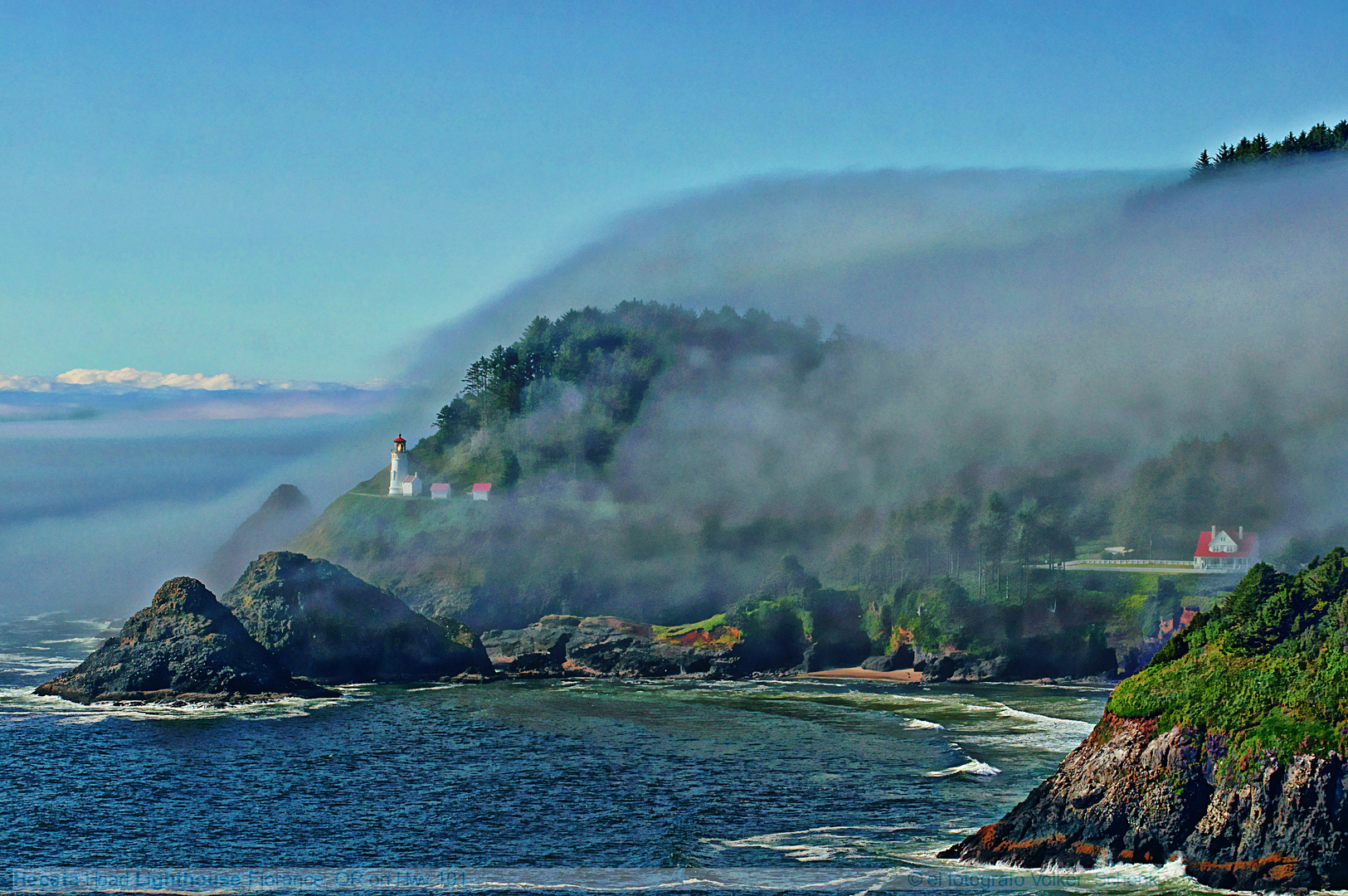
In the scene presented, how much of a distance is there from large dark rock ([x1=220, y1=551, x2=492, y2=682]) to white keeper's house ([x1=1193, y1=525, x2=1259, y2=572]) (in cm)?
8649

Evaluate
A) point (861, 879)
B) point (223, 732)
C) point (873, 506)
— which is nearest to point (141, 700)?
point (223, 732)

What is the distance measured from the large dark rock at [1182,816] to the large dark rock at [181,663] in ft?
248

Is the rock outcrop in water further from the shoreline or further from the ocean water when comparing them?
the shoreline

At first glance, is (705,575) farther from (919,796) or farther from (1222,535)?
(919,796)

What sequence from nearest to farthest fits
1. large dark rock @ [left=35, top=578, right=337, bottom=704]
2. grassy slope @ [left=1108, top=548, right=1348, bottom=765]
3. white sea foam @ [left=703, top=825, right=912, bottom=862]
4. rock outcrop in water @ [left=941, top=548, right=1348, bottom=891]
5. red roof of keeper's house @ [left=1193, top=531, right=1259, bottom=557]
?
rock outcrop in water @ [left=941, top=548, right=1348, bottom=891] < grassy slope @ [left=1108, top=548, right=1348, bottom=765] < white sea foam @ [left=703, top=825, right=912, bottom=862] < large dark rock @ [left=35, top=578, right=337, bottom=704] < red roof of keeper's house @ [left=1193, top=531, right=1259, bottom=557]

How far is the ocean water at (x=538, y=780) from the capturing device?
62.9 m

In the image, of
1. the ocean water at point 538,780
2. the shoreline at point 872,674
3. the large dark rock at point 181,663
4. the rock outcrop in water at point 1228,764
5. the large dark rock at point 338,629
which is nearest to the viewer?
the rock outcrop in water at point 1228,764

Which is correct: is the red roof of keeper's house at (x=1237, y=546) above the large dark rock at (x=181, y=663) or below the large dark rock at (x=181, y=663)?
above

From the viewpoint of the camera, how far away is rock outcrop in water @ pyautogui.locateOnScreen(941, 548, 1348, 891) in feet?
164

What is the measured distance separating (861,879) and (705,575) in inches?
4607

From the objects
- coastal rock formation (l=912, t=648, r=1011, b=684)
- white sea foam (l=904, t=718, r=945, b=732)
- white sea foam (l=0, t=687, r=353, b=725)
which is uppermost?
coastal rock formation (l=912, t=648, r=1011, b=684)

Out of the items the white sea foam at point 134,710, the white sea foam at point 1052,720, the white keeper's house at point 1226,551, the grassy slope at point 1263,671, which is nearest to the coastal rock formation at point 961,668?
the white sea foam at point 1052,720

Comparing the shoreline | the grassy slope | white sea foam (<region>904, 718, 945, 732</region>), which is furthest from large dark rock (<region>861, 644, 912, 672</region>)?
the grassy slope

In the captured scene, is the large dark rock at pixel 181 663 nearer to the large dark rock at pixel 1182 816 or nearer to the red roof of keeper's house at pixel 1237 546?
the large dark rock at pixel 1182 816
